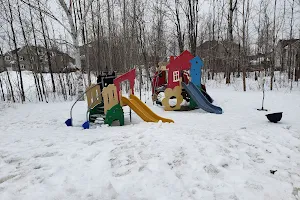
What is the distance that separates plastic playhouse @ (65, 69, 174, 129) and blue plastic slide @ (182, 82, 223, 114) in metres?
2.00

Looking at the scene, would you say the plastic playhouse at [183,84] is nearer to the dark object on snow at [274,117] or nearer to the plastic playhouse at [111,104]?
the plastic playhouse at [111,104]

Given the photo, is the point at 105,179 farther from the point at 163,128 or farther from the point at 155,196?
the point at 163,128

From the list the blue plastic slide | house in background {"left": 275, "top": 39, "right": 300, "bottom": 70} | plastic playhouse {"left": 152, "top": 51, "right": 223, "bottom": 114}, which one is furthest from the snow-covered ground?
house in background {"left": 275, "top": 39, "right": 300, "bottom": 70}

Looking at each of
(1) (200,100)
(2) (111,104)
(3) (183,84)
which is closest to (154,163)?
(2) (111,104)

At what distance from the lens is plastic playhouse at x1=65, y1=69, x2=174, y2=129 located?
5219 mm

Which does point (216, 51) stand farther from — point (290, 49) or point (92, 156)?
point (92, 156)

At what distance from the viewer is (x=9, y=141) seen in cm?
402

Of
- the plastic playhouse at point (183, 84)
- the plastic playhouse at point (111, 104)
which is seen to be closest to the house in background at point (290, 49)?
the plastic playhouse at point (183, 84)

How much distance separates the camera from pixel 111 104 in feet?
17.3

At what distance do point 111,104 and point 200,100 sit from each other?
10.9 ft

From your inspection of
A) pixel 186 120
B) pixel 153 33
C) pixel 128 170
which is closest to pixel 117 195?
pixel 128 170

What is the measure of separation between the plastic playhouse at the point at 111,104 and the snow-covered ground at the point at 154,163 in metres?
0.62

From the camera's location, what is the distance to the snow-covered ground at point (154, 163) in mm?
2146

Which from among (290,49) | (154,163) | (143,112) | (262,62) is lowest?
(154,163)
